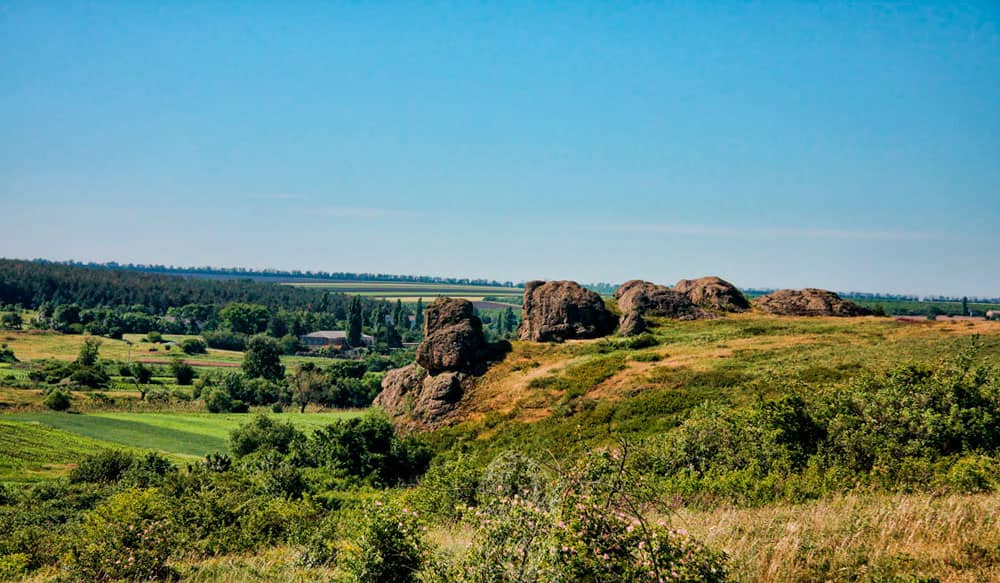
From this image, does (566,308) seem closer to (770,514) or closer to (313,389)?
(770,514)

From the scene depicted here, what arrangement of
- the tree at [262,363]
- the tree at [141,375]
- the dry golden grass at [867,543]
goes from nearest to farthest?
the dry golden grass at [867,543], the tree at [141,375], the tree at [262,363]

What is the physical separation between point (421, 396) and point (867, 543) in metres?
35.6

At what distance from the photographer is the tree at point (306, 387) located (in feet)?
292

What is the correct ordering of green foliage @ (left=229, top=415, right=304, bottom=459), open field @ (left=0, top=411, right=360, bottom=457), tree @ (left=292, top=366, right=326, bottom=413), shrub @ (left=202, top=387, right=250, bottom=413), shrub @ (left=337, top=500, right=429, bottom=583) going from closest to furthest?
shrub @ (left=337, top=500, right=429, bottom=583)
green foliage @ (left=229, top=415, right=304, bottom=459)
open field @ (left=0, top=411, right=360, bottom=457)
shrub @ (left=202, top=387, right=250, bottom=413)
tree @ (left=292, top=366, right=326, bottom=413)

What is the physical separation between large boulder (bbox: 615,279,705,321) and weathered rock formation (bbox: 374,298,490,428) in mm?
16143

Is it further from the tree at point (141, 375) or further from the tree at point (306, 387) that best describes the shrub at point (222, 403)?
the tree at point (141, 375)

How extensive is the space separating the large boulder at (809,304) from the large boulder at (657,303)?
691cm

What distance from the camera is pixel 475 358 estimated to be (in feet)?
143

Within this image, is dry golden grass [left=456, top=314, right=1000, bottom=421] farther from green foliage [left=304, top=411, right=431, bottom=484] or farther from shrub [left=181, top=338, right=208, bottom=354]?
shrub [left=181, top=338, right=208, bottom=354]

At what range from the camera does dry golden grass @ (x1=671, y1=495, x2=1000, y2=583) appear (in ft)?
24.5

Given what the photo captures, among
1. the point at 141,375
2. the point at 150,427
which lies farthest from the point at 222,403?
the point at 141,375

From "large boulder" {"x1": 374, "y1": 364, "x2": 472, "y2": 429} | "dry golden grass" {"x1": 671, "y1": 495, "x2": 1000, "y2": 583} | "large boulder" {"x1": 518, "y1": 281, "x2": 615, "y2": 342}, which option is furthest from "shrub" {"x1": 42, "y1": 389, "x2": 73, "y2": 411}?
"dry golden grass" {"x1": 671, "y1": 495, "x2": 1000, "y2": 583}

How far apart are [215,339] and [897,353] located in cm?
16137

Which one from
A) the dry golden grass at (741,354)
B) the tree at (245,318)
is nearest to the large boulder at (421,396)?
the dry golden grass at (741,354)
